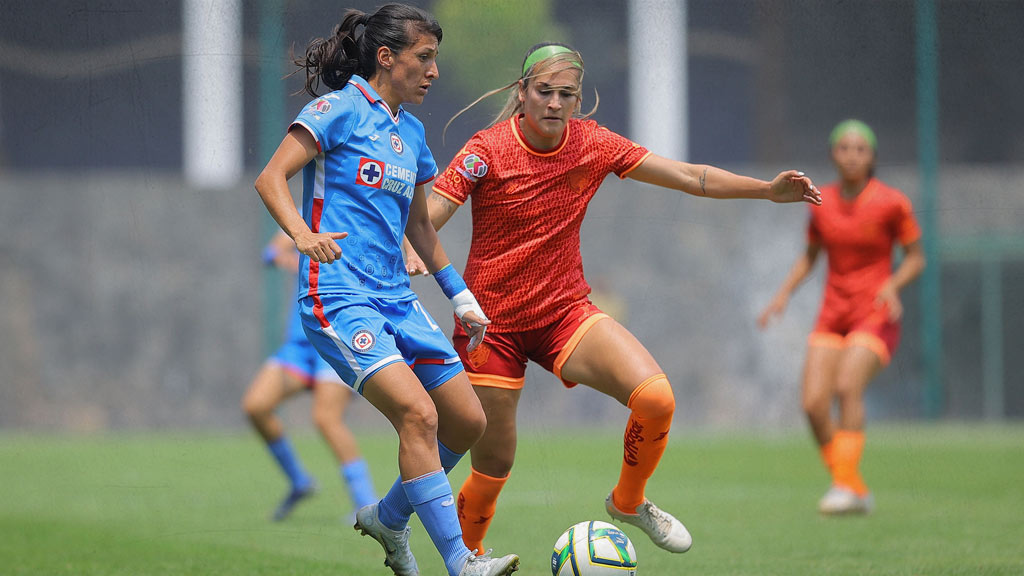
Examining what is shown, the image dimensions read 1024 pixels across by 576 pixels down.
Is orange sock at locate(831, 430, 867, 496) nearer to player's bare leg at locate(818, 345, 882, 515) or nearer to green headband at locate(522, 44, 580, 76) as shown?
player's bare leg at locate(818, 345, 882, 515)

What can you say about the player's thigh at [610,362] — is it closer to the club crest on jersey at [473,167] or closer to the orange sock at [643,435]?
the orange sock at [643,435]

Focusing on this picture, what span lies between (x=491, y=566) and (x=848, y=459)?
13.3ft

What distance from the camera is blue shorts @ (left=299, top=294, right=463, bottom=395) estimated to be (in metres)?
4.43

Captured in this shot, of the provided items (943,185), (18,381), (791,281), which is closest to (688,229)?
(943,185)

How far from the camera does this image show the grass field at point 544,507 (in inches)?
219

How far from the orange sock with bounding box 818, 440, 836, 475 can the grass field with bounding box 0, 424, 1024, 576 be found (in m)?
0.34

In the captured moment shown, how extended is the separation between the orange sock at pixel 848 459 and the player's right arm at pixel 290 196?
4.38 m

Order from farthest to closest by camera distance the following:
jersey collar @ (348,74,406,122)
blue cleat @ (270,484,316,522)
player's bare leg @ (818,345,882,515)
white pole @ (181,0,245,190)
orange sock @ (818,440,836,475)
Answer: orange sock @ (818,440,836,475), blue cleat @ (270,484,316,522), player's bare leg @ (818,345,882,515), white pole @ (181,0,245,190), jersey collar @ (348,74,406,122)

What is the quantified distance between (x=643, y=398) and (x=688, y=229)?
9977mm

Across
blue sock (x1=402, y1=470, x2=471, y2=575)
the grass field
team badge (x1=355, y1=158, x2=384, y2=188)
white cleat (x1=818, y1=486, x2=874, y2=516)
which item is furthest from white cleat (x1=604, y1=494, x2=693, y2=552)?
white cleat (x1=818, y1=486, x2=874, y2=516)

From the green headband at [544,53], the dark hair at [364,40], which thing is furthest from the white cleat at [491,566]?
the green headband at [544,53]

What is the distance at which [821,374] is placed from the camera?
7980 mm

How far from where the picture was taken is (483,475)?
17.4ft

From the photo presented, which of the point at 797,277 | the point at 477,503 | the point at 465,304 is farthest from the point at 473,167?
the point at 797,277
